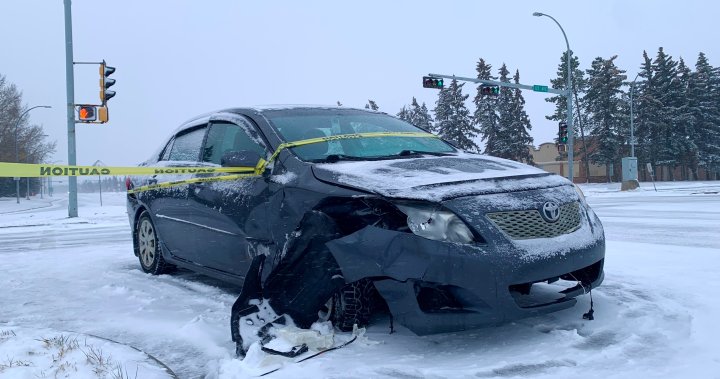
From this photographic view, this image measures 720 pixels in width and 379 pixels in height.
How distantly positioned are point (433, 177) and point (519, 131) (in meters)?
54.7

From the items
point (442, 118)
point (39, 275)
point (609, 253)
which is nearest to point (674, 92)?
point (442, 118)

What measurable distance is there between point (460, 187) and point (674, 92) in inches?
2456

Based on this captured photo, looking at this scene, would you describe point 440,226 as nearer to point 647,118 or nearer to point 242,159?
point 242,159

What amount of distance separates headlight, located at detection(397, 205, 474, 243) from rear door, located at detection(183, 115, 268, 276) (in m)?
1.22

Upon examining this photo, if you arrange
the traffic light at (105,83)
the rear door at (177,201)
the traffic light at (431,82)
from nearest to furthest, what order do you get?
the rear door at (177,201) → the traffic light at (105,83) → the traffic light at (431,82)

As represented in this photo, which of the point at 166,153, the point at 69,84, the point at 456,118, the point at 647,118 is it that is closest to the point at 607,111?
the point at 647,118

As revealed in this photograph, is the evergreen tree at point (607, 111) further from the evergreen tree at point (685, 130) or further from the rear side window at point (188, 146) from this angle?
the rear side window at point (188, 146)

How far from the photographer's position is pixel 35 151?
5638cm

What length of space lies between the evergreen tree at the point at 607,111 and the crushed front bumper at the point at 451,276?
2295 inches

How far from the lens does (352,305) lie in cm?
336

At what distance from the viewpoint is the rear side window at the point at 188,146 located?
517 centimetres

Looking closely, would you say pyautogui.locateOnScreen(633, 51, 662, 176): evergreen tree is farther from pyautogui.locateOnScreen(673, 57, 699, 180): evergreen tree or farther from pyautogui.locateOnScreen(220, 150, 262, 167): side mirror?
pyautogui.locateOnScreen(220, 150, 262, 167): side mirror

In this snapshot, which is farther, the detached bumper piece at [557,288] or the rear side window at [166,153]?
the rear side window at [166,153]

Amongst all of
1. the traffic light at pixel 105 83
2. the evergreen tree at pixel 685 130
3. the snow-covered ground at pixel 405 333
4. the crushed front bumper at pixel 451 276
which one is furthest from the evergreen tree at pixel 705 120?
the crushed front bumper at pixel 451 276
